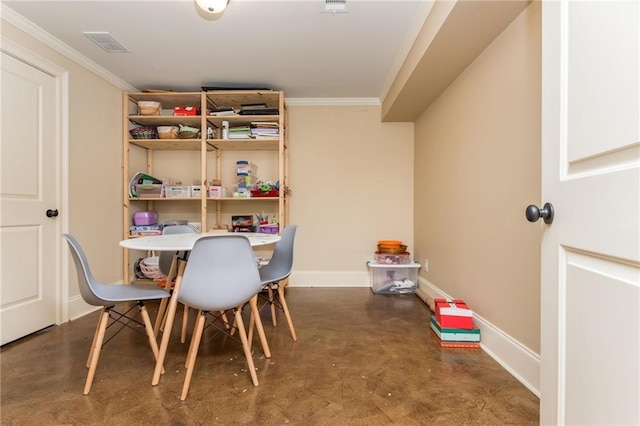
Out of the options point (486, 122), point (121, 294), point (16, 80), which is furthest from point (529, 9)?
point (16, 80)

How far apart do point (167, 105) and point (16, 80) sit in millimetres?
1409

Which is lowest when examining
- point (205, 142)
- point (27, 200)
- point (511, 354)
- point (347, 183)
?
point (511, 354)

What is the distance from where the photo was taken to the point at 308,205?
11.4ft

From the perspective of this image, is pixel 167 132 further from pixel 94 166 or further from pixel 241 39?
pixel 241 39

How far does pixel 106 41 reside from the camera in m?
2.27

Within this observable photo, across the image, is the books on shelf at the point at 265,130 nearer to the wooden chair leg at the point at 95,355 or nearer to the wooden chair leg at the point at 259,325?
the wooden chair leg at the point at 259,325

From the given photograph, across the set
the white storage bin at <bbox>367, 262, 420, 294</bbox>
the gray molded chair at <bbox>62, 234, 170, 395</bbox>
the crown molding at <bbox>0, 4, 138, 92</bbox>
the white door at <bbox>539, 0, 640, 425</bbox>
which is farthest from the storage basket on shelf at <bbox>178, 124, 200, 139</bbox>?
the white door at <bbox>539, 0, 640, 425</bbox>

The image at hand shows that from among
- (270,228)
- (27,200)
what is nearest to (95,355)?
(27,200)

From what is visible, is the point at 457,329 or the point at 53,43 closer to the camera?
the point at 457,329

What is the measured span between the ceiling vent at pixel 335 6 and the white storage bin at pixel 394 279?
2.35 m

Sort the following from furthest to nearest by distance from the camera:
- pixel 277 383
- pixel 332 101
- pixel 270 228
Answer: pixel 332 101
pixel 270 228
pixel 277 383

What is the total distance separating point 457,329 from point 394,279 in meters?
1.33

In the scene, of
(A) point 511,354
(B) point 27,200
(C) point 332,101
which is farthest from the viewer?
(C) point 332,101

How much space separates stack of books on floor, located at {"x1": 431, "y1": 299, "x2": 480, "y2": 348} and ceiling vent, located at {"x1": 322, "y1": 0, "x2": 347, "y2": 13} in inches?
85.2
